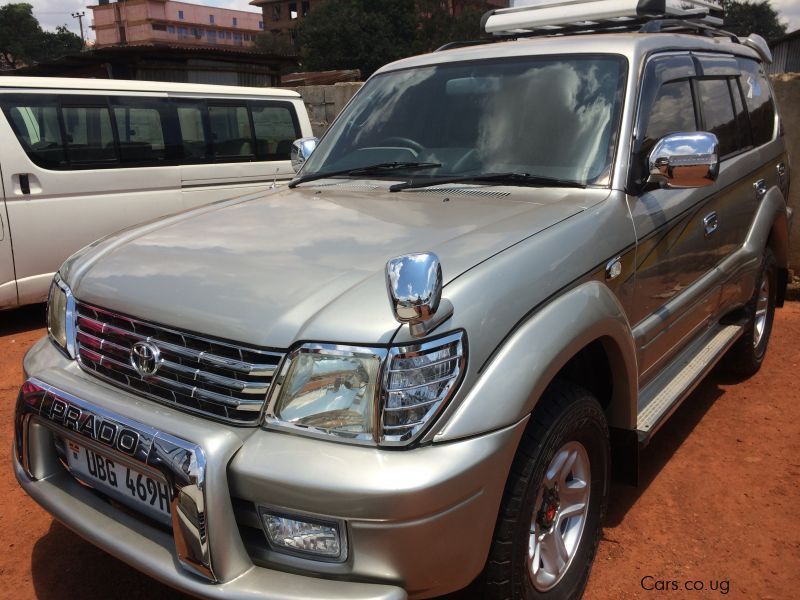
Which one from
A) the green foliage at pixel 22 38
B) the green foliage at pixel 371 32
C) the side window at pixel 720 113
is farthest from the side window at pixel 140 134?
the green foliage at pixel 22 38

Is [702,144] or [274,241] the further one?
[702,144]

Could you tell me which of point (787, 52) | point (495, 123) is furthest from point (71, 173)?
point (787, 52)

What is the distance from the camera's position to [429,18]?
60688 millimetres

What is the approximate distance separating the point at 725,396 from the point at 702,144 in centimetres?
239

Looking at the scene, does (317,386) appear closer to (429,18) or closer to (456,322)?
(456,322)

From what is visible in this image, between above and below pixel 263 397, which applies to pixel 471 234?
Result: above

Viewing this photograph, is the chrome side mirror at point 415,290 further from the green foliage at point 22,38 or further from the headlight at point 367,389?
the green foliage at point 22,38

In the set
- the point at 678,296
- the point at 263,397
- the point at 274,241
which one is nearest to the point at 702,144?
the point at 678,296

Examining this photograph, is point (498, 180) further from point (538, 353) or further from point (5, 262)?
point (5, 262)

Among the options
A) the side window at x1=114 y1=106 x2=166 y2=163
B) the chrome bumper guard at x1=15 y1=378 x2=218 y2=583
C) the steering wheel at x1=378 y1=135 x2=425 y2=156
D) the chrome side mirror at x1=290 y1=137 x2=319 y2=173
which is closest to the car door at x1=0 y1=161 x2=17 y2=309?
the side window at x1=114 y1=106 x2=166 y2=163

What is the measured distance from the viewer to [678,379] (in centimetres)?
329

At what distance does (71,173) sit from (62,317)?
164 inches

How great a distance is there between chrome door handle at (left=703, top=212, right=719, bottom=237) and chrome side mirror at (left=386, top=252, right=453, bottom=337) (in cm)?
204

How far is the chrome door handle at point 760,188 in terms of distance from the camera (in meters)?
4.11
